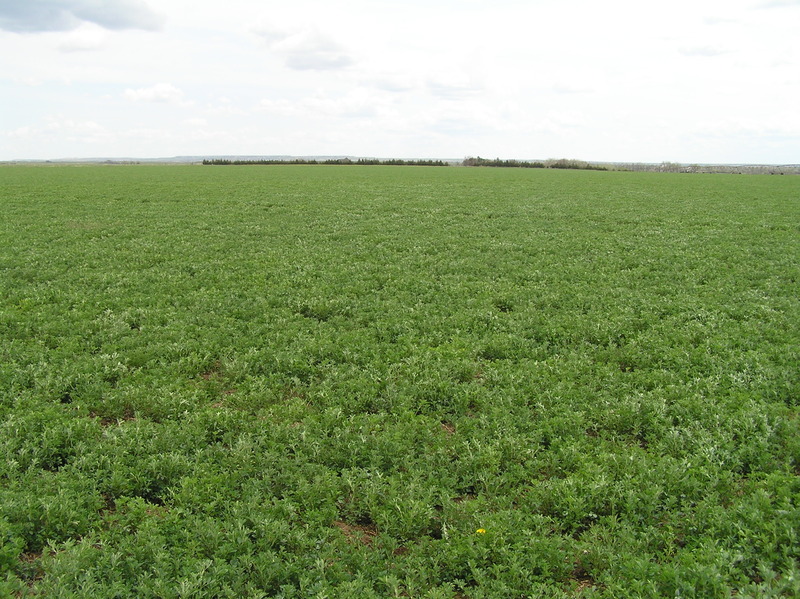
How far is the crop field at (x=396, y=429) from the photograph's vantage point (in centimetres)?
529

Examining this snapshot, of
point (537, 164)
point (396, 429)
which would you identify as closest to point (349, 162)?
point (537, 164)

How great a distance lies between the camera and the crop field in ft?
17.3

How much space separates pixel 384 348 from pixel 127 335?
5454 mm

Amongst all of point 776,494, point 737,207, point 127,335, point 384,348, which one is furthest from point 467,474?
point 737,207

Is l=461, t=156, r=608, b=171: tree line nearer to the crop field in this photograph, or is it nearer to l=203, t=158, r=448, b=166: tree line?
l=203, t=158, r=448, b=166: tree line

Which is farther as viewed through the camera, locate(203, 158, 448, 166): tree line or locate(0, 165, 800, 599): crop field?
locate(203, 158, 448, 166): tree line

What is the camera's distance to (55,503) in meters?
5.79

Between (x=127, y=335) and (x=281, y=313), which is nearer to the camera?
(x=127, y=335)

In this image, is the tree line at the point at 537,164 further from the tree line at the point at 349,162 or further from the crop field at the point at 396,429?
the crop field at the point at 396,429

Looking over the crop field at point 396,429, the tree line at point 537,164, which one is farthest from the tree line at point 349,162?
the crop field at point 396,429

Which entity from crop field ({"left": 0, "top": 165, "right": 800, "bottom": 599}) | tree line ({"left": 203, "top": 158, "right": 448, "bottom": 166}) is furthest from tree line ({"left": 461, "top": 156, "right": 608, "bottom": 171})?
crop field ({"left": 0, "top": 165, "right": 800, "bottom": 599})

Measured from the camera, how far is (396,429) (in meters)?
7.78

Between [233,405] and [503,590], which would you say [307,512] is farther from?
[233,405]

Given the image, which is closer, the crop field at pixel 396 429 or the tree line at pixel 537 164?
the crop field at pixel 396 429
